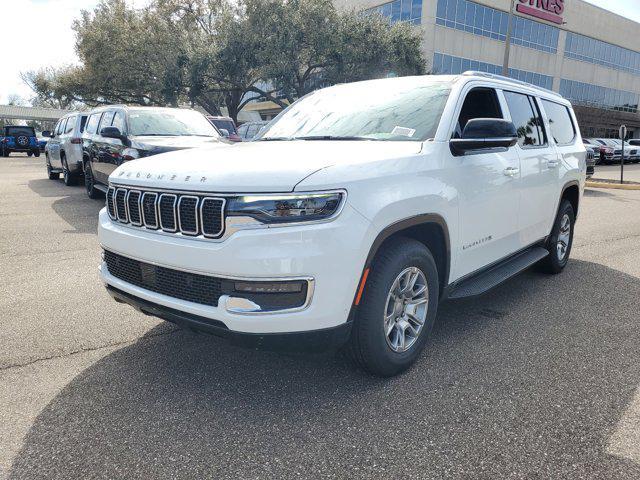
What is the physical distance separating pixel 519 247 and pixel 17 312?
4.42 meters

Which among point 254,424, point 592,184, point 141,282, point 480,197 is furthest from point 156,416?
point 592,184

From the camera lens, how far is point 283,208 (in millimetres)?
2514

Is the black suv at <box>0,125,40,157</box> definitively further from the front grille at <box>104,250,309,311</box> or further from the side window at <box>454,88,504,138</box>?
the side window at <box>454,88,504,138</box>

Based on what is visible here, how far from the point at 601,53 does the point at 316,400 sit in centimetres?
6348

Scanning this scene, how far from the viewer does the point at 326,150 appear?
3062 millimetres

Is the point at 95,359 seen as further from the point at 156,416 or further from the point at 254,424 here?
the point at 254,424

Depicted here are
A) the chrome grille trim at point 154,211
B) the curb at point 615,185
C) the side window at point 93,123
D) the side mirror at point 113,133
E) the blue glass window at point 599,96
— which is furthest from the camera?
the blue glass window at point 599,96

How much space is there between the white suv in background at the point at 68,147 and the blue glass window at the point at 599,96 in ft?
156

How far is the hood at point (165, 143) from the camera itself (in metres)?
8.12

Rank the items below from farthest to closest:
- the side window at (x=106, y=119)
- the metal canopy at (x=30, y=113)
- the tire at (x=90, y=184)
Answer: the metal canopy at (x=30, y=113) → the tire at (x=90, y=184) → the side window at (x=106, y=119)

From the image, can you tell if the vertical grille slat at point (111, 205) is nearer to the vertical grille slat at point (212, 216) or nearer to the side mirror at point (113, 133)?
the vertical grille slat at point (212, 216)

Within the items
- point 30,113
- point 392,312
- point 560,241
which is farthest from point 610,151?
point 30,113

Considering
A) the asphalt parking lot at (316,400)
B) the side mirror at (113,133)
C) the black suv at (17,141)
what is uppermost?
the side mirror at (113,133)

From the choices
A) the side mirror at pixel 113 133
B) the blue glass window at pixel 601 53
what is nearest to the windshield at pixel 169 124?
the side mirror at pixel 113 133
